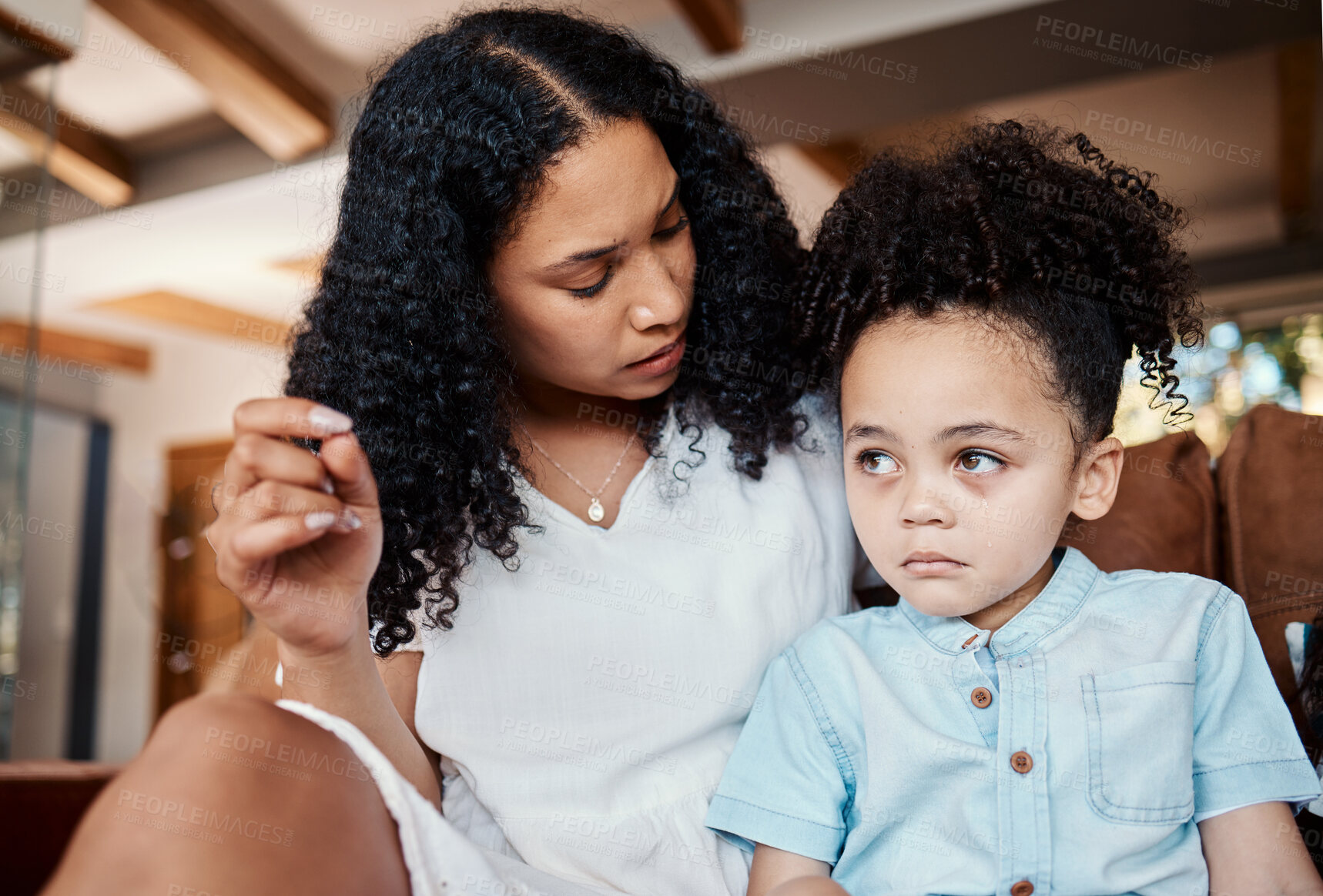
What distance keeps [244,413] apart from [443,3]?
3638mm

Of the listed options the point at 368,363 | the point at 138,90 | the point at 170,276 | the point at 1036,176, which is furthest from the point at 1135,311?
the point at 170,276

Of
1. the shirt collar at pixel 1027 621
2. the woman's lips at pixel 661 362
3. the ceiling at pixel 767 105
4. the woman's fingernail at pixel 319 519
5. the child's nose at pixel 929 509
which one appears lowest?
the shirt collar at pixel 1027 621

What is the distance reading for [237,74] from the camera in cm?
425

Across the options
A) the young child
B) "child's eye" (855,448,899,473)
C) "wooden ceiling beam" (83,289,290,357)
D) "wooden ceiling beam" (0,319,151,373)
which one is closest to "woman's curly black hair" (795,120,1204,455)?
the young child

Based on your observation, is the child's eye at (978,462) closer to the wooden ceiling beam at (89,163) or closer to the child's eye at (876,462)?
the child's eye at (876,462)

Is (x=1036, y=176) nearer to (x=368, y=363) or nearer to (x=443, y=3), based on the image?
(x=368, y=363)

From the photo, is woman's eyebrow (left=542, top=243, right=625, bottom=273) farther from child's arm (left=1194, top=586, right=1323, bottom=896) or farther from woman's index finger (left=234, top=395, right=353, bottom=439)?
child's arm (left=1194, top=586, right=1323, bottom=896)

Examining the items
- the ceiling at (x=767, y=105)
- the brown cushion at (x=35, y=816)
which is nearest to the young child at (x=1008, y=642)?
the brown cushion at (x=35, y=816)

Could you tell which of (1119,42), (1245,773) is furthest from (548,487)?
(1119,42)

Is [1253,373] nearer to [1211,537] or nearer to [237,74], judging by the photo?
[1211,537]

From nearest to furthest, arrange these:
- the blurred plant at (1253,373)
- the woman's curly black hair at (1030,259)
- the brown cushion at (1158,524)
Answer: the woman's curly black hair at (1030,259) → the brown cushion at (1158,524) → the blurred plant at (1253,373)

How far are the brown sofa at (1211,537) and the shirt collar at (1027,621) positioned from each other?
0.22 meters

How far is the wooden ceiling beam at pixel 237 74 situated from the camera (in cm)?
397

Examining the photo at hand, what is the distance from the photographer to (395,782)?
0.89m
